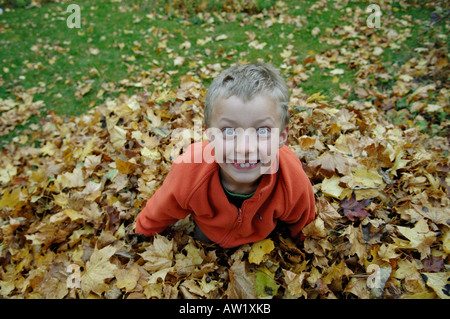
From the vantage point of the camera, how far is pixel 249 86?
127 cm

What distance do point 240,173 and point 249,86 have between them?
441 mm

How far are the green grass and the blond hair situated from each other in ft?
8.77

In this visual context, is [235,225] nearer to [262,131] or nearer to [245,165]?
[245,165]

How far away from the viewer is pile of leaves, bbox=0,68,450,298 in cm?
181

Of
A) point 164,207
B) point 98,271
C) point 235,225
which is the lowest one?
point 98,271

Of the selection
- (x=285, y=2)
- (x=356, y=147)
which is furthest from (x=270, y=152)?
(x=285, y=2)

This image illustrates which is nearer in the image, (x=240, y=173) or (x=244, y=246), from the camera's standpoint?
(x=240, y=173)

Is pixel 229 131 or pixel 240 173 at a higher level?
pixel 229 131

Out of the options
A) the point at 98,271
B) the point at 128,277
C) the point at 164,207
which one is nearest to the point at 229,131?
the point at 164,207

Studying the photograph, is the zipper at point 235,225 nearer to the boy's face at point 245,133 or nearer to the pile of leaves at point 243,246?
the pile of leaves at point 243,246

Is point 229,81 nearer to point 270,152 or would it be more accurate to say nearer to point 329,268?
point 270,152

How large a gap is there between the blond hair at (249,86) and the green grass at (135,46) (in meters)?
2.67

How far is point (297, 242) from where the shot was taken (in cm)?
203
